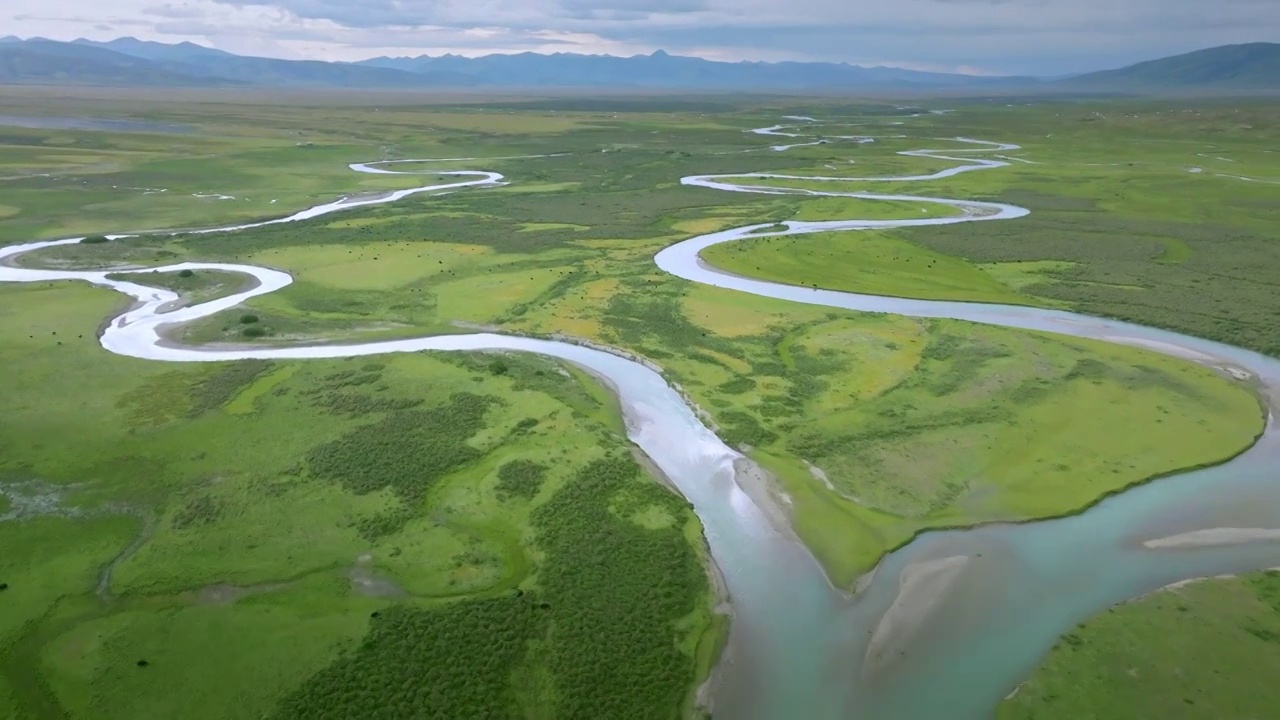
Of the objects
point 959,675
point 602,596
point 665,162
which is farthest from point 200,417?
point 665,162

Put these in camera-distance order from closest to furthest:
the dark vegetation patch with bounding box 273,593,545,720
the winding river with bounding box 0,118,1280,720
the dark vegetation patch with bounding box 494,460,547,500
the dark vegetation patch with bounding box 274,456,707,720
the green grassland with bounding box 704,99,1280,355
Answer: the dark vegetation patch with bounding box 273,593,545,720
the dark vegetation patch with bounding box 274,456,707,720
the winding river with bounding box 0,118,1280,720
the dark vegetation patch with bounding box 494,460,547,500
the green grassland with bounding box 704,99,1280,355

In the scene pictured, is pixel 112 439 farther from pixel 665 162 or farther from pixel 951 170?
pixel 951 170

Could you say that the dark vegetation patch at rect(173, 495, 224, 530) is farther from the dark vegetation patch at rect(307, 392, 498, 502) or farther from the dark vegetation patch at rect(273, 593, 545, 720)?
the dark vegetation patch at rect(273, 593, 545, 720)

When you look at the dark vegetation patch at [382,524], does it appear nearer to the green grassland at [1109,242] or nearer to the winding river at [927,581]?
the winding river at [927,581]

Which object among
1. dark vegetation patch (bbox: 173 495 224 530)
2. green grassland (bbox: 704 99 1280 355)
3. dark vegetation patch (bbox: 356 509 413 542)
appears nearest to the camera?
dark vegetation patch (bbox: 356 509 413 542)

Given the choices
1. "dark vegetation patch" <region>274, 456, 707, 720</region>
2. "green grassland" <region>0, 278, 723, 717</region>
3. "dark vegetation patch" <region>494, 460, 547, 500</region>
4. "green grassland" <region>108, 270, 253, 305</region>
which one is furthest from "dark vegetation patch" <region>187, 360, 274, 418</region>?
"dark vegetation patch" <region>274, 456, 707, 720</region>

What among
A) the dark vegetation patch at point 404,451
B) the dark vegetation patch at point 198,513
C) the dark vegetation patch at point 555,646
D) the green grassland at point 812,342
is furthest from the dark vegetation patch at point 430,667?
the green grassland at point 812,342

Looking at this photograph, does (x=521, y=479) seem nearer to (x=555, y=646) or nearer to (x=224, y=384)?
(x=555, y=646)
